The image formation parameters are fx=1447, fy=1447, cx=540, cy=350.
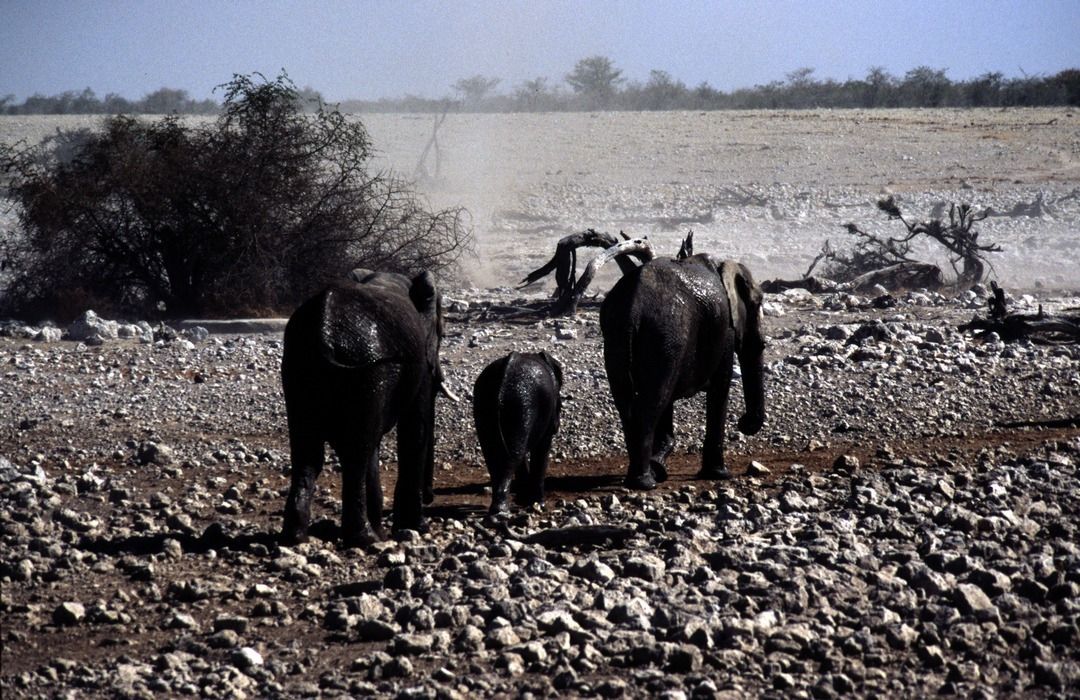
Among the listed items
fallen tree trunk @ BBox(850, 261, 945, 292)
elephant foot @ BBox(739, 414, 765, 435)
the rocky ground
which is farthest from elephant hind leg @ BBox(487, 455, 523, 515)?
fallen tree trunk @ BBox(850, 261, 945, 292)

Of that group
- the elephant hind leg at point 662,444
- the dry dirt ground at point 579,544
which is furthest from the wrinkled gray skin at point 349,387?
the elephant hind leg at point 662,444

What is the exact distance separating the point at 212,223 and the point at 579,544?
10.9 meters

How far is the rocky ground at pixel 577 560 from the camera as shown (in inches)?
221

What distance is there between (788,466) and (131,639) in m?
5.22

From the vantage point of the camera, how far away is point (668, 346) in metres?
9.15

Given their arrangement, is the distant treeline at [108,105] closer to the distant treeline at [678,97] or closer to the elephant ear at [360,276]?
the distant treeline at [678,97]

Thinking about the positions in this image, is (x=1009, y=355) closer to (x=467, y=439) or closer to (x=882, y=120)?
(x=467, y=439)

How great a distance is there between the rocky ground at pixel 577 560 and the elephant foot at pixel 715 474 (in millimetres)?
188

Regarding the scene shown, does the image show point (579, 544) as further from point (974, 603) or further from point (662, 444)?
point (662, 444)

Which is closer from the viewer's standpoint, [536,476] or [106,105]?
[536,476]

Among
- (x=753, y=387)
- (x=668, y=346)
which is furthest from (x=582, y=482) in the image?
(x=753, y=387)

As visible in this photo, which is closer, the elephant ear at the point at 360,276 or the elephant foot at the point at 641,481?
the elephant ear at the point at 360,276

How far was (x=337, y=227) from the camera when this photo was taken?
56.9ft

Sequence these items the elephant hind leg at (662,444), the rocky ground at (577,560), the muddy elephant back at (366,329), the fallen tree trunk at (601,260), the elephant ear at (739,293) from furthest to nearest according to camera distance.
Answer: the fallen tree trunk at (601,260), the elephant ear at (739,293), the elephant hind leg at (662,444), the muddy elephant back at (366,329), the rocky ground at (577,560)
